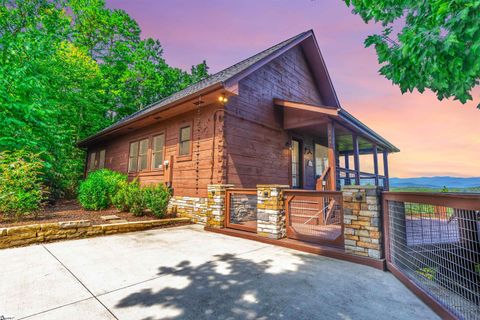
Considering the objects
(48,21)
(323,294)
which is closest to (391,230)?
(323,294)

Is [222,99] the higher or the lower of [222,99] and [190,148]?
the higher

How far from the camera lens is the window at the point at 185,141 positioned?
8.12 metres

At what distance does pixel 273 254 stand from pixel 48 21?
64.4 ft

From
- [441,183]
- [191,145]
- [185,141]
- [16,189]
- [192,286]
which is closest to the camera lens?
[192,286]

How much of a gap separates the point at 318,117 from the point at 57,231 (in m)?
7.98

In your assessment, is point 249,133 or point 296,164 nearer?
point 249,133

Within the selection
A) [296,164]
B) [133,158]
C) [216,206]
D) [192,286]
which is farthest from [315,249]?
[133,158]

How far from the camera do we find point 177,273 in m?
3.17

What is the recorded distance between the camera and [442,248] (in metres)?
2.34

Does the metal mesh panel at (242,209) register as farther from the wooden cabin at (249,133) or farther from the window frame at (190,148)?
the window frame at (190,148)

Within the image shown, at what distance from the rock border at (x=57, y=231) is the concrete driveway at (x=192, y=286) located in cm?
32

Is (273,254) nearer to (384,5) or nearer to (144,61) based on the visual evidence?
(384,5)

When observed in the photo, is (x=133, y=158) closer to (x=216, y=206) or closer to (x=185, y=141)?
(x=185, y=141)

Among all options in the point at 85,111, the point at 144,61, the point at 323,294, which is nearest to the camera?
the point at 323,294
